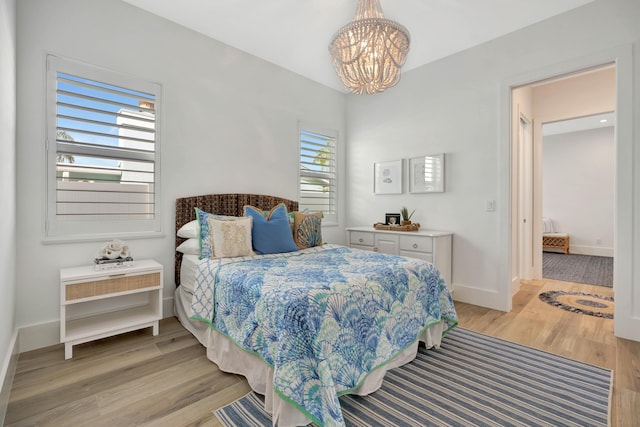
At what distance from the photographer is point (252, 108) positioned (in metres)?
3.42

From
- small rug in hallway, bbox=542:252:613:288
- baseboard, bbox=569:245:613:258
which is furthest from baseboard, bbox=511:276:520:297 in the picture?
baseboard, bbox=569:245:613:258

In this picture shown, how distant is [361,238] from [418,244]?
0.83 metres

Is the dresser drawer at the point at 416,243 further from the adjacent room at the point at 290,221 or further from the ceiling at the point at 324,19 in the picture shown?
the ceiling at the point at 324,19

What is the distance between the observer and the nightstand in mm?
2023

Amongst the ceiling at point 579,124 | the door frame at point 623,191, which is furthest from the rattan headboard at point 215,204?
the ceiling at point 579,124

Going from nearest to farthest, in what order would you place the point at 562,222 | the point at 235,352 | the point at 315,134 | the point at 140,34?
the point at 235,352 → the point at 140,34 → the point at 315,134 → the point at 562,222

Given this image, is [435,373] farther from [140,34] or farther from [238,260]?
[140,34]

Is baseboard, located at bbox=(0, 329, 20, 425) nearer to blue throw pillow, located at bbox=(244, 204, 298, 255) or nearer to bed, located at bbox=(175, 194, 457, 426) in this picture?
bed, located at bbox=(175, 194, 457, 426)

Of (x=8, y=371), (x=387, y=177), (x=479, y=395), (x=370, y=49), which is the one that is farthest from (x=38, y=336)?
(x=387, y=177)

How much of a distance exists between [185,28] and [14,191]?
203 centimetres

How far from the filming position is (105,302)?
246 centimetres

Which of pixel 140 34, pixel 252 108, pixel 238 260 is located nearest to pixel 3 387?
pixel 238 260

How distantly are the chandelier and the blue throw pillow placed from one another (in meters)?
1.34

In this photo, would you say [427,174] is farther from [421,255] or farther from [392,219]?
[421,255]
